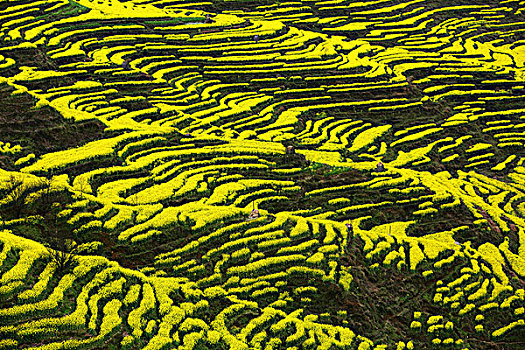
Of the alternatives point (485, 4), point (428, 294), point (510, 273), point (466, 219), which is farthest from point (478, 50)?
point (428, 294)

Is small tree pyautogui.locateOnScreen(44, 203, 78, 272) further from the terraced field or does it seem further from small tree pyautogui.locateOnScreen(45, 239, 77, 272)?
the terraced field

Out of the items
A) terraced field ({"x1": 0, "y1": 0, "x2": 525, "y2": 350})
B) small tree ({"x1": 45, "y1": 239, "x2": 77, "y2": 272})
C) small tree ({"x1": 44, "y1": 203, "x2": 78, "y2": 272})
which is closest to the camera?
terraced field ({"x1": 0, "y1": 0, "x2": 525, "y2": 350})

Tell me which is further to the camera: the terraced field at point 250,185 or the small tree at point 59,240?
the small tree at point 59,240

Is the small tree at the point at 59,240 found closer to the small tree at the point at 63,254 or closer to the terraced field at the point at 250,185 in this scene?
the small tree at the point at 63,254

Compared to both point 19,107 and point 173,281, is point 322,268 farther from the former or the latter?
point 19,107

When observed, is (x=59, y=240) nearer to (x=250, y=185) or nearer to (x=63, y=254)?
(x=63, y=254)

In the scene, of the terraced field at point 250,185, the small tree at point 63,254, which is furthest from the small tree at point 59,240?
the terraced field at point 250,185

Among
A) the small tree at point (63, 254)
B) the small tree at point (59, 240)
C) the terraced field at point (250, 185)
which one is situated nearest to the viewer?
the terraced field at point (250, 185)

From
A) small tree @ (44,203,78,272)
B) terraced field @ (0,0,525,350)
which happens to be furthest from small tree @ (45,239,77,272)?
terraced field @ (0,0,525,350)
